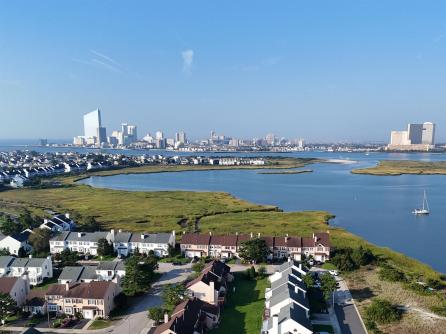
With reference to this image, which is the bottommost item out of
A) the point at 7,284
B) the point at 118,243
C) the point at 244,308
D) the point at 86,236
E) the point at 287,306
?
the point at 244,308

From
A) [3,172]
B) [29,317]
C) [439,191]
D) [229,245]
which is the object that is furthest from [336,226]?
[3,172]

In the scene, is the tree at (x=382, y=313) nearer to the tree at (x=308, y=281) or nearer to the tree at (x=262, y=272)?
the tree at (x=308, y=281)

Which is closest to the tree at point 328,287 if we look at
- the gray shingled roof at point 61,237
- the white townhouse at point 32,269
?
the white townhouse at point 32,269

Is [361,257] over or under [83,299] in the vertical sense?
under

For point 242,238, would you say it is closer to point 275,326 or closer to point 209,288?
point 209,288

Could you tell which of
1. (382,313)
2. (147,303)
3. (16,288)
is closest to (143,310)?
(147,303)

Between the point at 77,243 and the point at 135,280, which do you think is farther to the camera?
the point at 77,243
